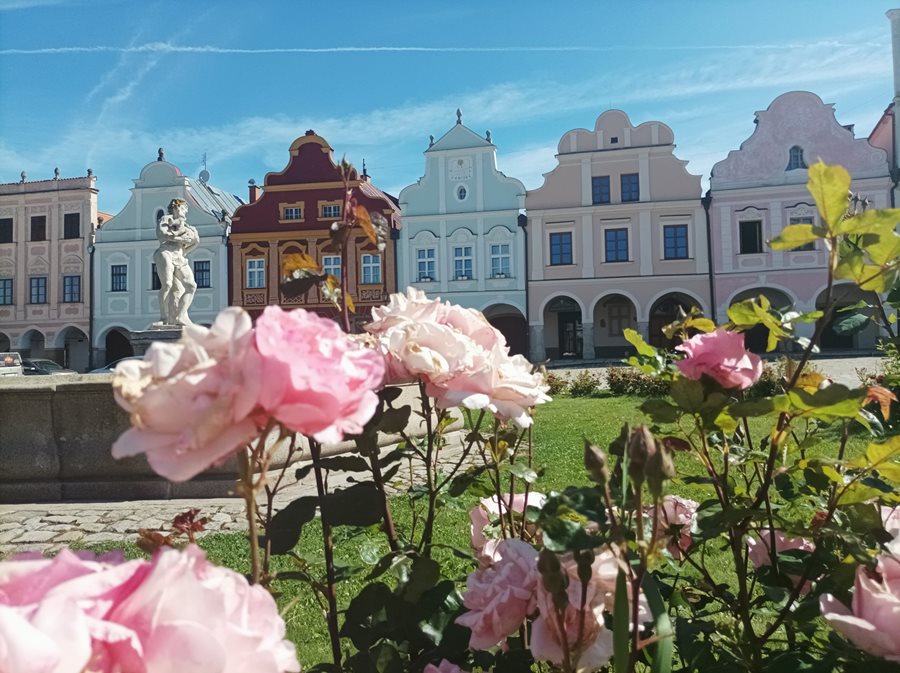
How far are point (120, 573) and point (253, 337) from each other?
0.20m

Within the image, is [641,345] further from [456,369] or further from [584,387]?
[584,387]

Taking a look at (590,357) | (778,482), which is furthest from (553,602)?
(590,357)

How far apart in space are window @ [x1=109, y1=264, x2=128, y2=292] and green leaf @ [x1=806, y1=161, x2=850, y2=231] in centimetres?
2923

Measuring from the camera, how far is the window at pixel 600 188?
80.7ft

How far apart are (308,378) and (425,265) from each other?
82.1 feet

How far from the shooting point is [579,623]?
798mm

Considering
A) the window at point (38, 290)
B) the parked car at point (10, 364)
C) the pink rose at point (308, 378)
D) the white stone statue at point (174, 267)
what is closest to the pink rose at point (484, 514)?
the pink rose at point (308, 378)

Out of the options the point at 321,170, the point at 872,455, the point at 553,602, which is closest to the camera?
the point at 553,602

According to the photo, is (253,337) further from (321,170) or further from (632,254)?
(321,170)

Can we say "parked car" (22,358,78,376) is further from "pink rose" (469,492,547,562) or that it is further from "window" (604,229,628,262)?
"pink rose" (469,492,547,562)

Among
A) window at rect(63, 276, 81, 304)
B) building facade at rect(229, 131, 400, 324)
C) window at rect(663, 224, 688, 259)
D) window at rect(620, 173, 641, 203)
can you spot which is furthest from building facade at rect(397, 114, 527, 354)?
window at rect(63, 276, 81, 304)

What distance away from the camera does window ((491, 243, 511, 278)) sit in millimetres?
24875

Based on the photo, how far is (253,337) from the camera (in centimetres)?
57

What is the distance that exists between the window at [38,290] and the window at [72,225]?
2055mm
